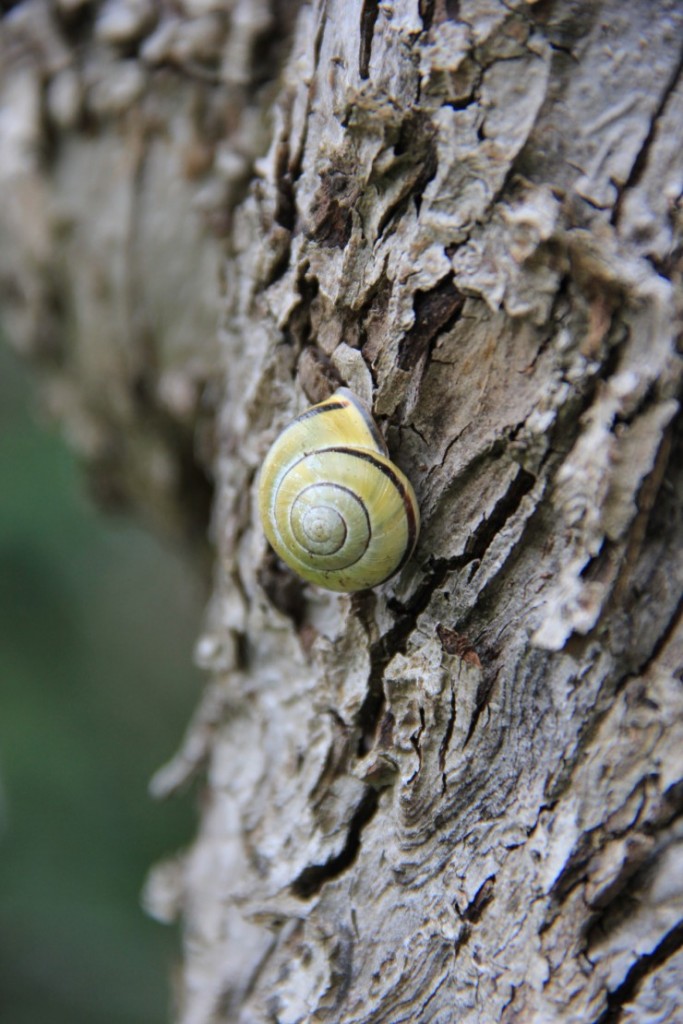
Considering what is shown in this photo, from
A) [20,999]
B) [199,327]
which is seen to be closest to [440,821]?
[199,327]

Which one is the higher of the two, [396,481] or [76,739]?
[396,481]

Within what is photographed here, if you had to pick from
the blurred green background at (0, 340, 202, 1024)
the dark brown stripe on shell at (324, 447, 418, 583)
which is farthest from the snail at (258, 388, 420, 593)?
the blurred green background at (0, 340, 202, 1024)

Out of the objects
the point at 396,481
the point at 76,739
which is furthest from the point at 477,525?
the point at 76,739

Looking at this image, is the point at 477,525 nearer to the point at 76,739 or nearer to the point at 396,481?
the point at 396,481

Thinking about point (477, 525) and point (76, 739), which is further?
point (76, 739)

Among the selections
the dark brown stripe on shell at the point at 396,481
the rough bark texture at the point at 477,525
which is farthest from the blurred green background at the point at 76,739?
the dark brown stripe on shell at the point at 396,481

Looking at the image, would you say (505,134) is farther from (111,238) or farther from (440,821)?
(111,238)
